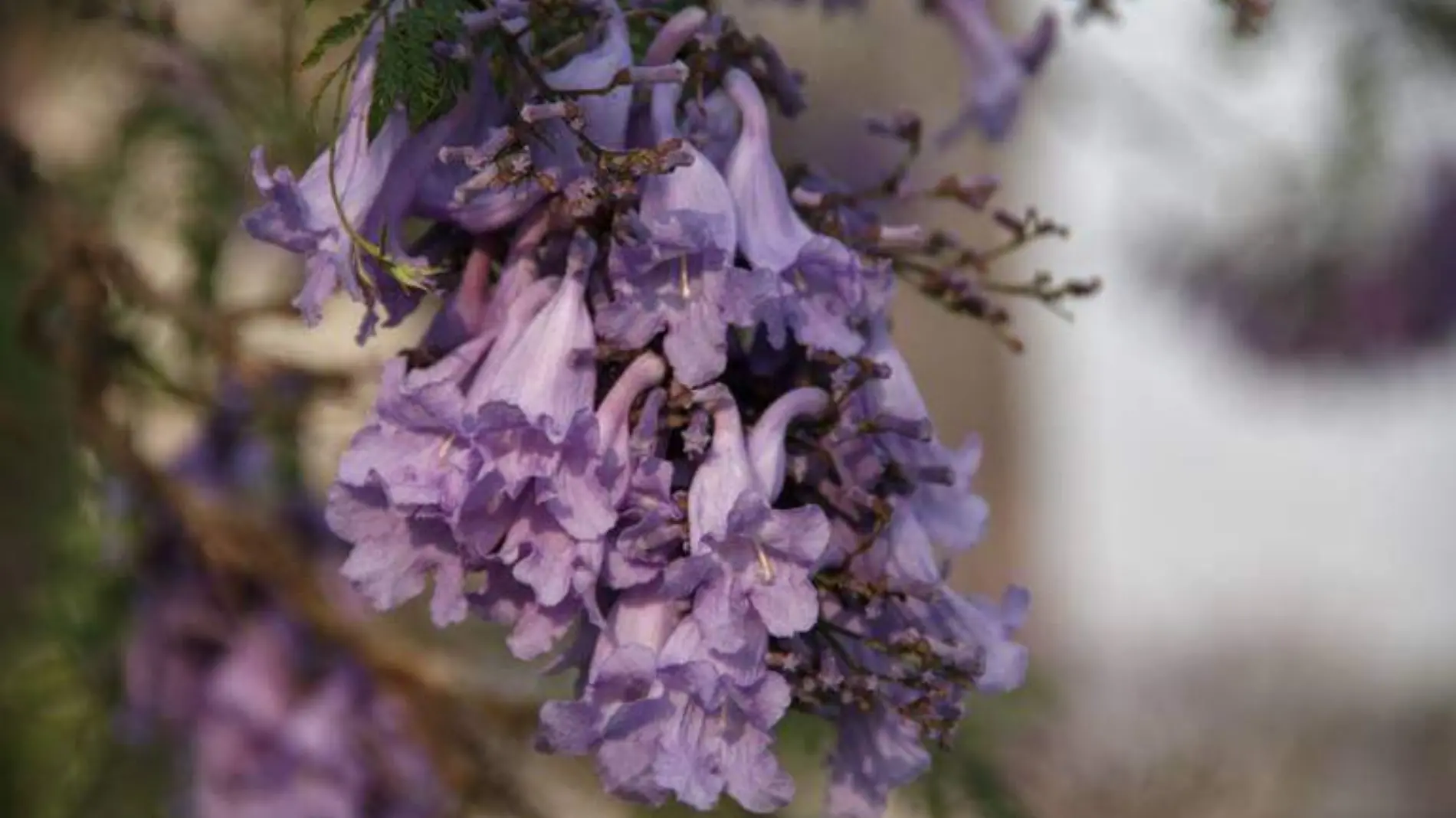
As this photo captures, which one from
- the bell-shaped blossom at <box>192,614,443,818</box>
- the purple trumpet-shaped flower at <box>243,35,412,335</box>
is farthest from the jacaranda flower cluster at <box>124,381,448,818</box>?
the purple trumpet-shaped flower at <box>243,35,412,335</box>

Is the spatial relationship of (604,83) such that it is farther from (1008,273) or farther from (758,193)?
(1008,273)

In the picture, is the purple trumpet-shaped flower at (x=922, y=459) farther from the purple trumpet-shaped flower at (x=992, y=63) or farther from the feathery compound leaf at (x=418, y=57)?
the purple trumpet-shaped flower at (x=992, y=63)

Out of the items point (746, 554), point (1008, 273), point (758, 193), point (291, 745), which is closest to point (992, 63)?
point (758, 193)

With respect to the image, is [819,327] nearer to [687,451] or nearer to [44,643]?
[687,451]

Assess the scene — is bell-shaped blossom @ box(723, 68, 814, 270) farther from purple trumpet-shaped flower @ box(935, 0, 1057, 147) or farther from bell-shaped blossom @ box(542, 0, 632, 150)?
purple trumpet-shaped flower @ box(935, 0, 1057, 147)

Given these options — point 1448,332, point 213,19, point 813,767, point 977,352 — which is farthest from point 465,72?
point 977,352

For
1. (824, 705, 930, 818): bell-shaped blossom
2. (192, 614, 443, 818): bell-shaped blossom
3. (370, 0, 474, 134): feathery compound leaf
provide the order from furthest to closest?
(192, 614, 443, 818): bell-shaped blossom
(824, 705, 930, 818): bell-shaped blossom
(370, 0, 474, 134): feathery compound leaf

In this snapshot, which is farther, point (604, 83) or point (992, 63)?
point (992, 63)
